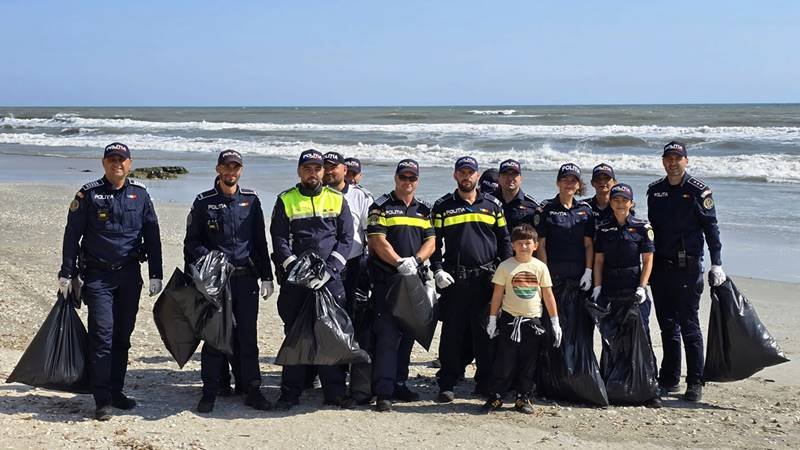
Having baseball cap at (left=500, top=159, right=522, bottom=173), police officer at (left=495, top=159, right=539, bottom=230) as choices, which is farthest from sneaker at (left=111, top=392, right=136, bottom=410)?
baseball cap at (left=500, top=159, right=522, bottom=173)

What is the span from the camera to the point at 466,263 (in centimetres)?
586

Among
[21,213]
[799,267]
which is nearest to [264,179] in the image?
[21,213]

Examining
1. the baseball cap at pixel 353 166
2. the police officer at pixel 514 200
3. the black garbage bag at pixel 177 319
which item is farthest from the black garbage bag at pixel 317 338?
the baseball cap at pixel 353 166

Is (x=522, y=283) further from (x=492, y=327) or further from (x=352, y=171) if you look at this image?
(x=352, y=171)

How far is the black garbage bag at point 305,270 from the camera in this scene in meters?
5.36

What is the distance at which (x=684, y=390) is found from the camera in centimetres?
633

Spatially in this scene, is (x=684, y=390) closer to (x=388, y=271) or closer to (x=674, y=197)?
(x=674, y=197)

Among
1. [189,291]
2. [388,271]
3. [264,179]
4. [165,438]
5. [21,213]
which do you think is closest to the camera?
[165,438]

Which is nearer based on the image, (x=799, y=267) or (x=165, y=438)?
(x=165, y=438)

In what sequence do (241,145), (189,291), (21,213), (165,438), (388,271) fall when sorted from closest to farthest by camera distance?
1. (165,438)
2. (189,291)
3. (388,271)
4. (21,213)
5. (241,145)

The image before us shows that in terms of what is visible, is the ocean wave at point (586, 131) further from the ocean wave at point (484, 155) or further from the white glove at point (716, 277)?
the white glove at point (716, 277)

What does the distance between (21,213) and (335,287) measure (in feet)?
35.3

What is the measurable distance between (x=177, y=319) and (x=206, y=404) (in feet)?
1.95

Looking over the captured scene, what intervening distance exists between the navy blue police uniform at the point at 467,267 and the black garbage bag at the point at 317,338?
86cm
